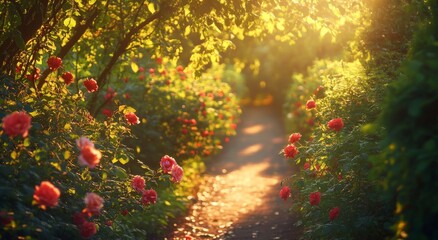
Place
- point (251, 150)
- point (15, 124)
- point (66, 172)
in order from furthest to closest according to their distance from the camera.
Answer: point (251, 150) → point (66, 172) → point (15, 124)

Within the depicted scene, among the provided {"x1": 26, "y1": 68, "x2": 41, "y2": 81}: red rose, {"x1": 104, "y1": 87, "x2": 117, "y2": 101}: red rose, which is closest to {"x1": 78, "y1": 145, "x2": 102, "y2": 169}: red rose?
{"x1": 26, "y1": 68, "x2": 41, "y2": 81}: red rose

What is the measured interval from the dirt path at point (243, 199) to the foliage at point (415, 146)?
446 cm

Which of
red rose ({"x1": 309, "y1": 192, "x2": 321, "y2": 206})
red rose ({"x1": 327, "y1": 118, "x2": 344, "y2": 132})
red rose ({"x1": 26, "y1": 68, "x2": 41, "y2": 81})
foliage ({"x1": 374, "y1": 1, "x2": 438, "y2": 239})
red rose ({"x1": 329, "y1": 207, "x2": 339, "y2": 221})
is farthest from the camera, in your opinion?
red rose ({"x1": 26, "y1": 68, "x2": 41, "y2": 81})

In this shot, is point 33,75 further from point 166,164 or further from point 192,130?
point 192,130

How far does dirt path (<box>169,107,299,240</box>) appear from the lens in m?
9.00

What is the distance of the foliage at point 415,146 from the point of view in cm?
377

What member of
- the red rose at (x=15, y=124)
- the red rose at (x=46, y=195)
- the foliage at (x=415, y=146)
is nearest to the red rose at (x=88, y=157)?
the red rose at (x=46, y=195)

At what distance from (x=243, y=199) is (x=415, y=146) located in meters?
7.77

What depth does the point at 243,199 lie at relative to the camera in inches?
452

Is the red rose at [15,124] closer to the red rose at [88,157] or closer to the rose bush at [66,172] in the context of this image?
the rose bush at [66,172]

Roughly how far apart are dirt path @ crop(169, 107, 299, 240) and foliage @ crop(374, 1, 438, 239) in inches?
175

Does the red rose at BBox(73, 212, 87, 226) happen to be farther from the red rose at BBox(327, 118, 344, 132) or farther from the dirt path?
the dirt path

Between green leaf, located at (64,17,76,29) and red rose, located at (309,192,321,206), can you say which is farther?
green leaf, located at (64,17,76,29)

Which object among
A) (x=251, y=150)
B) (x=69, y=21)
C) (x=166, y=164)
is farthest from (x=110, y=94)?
(x=251, y=150)
